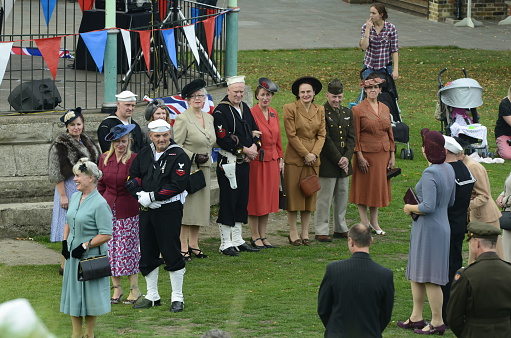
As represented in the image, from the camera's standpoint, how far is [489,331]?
4539 millimetres

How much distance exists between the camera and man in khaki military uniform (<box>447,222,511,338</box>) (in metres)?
Result: 4.48

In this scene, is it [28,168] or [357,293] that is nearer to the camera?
[357,293]

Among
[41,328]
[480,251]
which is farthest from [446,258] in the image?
[41,328]

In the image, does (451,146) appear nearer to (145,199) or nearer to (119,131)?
(145,199)

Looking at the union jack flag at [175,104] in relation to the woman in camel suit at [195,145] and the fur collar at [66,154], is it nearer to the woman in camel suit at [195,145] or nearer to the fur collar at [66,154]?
the woman in camel suit at [195,145]

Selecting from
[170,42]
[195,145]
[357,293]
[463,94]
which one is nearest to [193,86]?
[195,145]

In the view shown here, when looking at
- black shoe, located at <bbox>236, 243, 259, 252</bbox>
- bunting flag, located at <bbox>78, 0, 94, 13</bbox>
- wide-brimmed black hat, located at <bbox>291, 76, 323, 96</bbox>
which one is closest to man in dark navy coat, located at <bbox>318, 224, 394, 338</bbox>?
black shoe, located at <bbox>236, 243, 259, 252</bbox>

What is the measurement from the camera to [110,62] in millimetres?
10172

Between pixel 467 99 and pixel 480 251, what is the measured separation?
870cm

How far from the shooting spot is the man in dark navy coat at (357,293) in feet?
14.5

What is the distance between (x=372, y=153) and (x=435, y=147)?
3680 mm

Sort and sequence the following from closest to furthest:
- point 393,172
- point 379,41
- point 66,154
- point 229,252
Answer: point 66,154, point 229,252, point 393,172, point 379,41

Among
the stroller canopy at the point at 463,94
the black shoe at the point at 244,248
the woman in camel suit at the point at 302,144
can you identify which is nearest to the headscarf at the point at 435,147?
the woman in camel suit at the point at 302,144

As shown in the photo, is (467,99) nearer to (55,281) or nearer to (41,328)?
(55,281)
